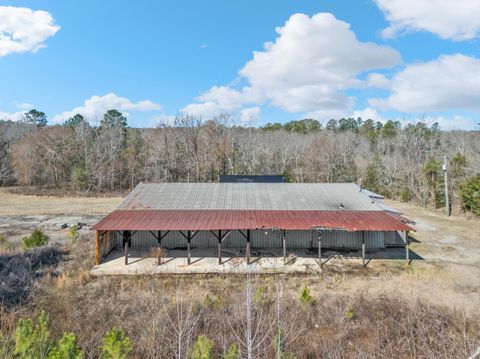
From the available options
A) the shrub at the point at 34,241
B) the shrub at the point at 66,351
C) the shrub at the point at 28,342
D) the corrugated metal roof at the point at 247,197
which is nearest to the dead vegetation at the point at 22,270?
the shrub at the point at 34,241

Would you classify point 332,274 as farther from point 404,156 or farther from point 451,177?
point 404,156

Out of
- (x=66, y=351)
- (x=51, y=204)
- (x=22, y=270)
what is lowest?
(x=22, y=270)

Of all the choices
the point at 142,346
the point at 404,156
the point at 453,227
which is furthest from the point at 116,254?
the point at 404,156

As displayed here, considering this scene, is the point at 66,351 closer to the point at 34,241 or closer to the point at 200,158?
the point at 34,241

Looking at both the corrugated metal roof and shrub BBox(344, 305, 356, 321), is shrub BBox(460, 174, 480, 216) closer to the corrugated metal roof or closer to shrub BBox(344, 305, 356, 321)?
the corrugated metal roof

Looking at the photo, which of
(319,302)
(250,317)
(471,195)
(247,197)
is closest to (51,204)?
(247,197)

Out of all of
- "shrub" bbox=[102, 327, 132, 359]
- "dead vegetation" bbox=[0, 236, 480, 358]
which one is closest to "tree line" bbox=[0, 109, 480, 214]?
"dead vegetation" bbox=[0, 236, 480, 358]
